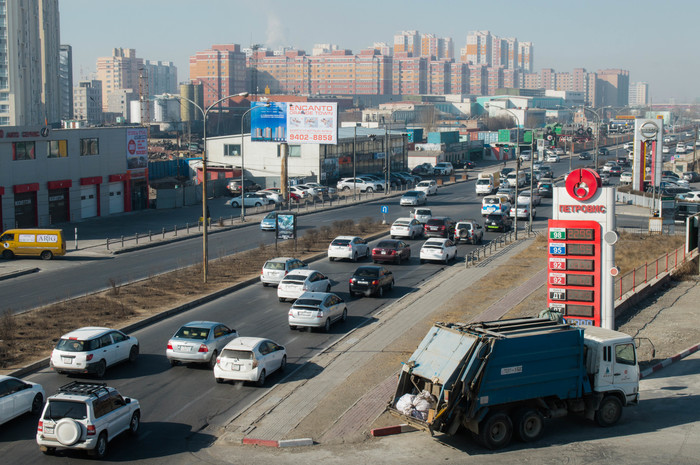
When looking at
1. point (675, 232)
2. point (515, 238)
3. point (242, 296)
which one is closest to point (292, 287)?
point (242, 296)

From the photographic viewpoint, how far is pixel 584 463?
1452 centimetres

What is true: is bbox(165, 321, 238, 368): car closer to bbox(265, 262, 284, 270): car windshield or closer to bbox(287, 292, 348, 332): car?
bbox(287, 292, 348, 332): car

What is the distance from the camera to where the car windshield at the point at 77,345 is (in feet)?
66.5

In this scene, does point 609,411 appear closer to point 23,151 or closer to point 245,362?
point 245,362

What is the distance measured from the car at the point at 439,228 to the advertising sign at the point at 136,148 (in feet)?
82.6

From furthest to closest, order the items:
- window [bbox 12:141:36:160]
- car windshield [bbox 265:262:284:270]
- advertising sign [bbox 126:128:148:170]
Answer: advertising sign [bbox 126:128:148:170]
window [bbox 12:141:36:160]
car windshield [bbox 265:262:284:270]

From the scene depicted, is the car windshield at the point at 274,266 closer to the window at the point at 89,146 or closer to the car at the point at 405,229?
the car at the point at 405,229

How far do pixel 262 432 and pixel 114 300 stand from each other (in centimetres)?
1405

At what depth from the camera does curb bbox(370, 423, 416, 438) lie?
1609 centimetres

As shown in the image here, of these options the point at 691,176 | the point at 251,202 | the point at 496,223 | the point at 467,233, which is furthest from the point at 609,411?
the point at 691,176

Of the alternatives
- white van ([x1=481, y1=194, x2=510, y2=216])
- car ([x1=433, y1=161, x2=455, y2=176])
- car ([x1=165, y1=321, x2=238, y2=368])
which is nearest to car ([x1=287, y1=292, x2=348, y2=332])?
car ([x1=165, y1=321, x2=238, y2=368])

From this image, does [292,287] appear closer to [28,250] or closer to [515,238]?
[28,250]

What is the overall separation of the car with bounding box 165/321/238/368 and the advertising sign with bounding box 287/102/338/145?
49178 millimetres

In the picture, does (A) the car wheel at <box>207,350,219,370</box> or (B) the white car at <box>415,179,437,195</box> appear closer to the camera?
(A) the car wheel at <box>207,350,219,370</box>
